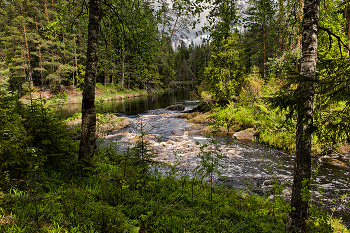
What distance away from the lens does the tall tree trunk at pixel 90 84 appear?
4133 mm

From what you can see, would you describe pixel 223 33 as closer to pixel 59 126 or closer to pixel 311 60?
pixel 311 60

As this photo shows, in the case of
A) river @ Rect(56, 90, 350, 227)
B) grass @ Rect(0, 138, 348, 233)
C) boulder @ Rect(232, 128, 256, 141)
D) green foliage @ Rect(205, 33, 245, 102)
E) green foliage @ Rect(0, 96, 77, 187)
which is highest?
green foliage @ Rect(205, 33, 245, 102)

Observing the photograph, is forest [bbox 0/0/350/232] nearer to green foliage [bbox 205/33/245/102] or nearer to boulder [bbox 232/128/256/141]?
boulder [bbox 232/128/256/141]

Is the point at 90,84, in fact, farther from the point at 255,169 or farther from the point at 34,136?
the point at 255,169

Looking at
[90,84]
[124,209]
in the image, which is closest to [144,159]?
[124,209]

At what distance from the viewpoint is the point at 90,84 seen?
421 centimetres

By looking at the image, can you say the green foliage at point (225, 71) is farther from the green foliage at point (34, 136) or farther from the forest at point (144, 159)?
the green foliage at point (34, 136)

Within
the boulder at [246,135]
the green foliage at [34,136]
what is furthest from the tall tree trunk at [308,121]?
the boulder at [246,135]

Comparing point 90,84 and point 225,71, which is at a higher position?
point 225,71

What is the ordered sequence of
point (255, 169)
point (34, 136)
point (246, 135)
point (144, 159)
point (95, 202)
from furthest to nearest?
point (246, 135)
point (255, 169)
point (144, 159)
point (34, 136)
point (95, 202)

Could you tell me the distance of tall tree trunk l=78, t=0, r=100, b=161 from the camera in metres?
4.13

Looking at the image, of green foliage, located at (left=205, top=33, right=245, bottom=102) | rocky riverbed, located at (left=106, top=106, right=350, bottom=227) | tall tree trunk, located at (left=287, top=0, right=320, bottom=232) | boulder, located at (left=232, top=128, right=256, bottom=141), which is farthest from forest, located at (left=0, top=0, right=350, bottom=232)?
green foliage, located at (left=205, top=33, right=245, bottom=102)

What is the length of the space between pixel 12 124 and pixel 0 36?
36.0m

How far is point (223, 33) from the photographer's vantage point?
4781 mm
